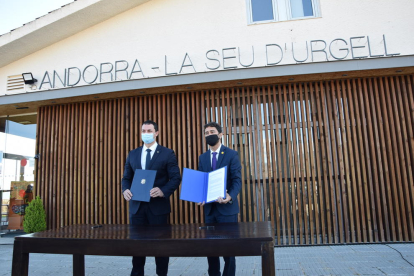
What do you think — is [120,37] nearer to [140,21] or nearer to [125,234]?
[140,21]

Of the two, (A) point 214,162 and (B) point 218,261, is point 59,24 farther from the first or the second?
(B) point 218,261

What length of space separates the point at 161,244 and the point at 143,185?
111cm

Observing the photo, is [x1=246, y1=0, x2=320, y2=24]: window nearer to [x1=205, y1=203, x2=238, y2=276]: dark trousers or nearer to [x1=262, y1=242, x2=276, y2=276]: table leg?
[x1=205, y1=203, x2=238, y2=276]: dark trousers

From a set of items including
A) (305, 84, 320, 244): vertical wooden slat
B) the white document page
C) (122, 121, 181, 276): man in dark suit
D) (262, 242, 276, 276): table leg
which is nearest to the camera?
(262, 242, 276, 276): table leg

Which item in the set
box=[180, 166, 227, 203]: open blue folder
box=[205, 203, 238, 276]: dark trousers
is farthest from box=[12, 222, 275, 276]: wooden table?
box=[205, 203, 238, 276]: dark trousers

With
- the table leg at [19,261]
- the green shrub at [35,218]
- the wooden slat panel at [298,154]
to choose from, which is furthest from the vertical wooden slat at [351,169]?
the green shrub at [35,218]

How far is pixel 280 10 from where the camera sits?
552 centimetres

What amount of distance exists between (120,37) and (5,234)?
4.77 meters

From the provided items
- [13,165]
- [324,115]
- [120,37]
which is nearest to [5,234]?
[13,165]

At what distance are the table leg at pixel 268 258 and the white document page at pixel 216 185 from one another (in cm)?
84

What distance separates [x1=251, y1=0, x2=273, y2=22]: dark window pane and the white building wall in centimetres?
22

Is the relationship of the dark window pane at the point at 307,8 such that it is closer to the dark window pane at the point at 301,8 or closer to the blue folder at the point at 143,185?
the dark window pane at the point at 301,8

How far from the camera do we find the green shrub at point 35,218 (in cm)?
571

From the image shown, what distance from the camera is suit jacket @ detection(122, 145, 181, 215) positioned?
3.33 meters
